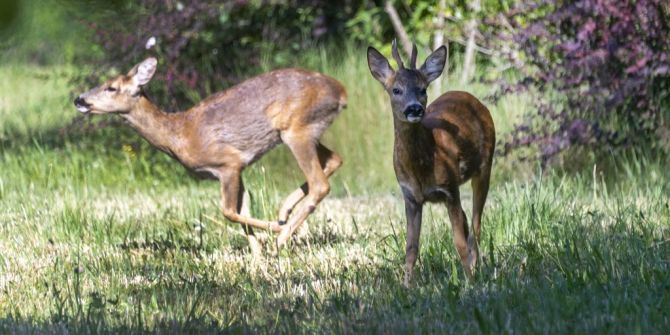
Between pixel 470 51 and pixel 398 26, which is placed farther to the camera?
pixel 398 26

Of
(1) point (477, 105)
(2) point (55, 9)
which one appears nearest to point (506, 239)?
(1) point (477, 105)

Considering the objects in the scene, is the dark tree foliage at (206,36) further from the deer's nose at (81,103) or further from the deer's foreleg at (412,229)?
the deer's foreleg at (412,229)

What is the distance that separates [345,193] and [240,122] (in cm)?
287

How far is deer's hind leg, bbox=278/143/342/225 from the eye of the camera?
28.4 ft

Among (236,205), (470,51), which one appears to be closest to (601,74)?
(236,205)

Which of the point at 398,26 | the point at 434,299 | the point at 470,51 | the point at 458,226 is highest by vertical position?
the point at 398,26

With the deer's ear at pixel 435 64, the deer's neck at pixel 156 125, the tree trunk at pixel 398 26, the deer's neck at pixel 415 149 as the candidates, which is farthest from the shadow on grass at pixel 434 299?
the tree trunk at pixel 398 26

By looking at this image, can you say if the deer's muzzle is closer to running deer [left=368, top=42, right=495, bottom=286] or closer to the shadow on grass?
the shadow on grass

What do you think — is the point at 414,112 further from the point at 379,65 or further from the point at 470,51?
the point at 470,51

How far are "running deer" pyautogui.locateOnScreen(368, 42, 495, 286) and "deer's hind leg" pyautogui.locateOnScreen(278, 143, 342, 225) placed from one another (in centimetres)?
218

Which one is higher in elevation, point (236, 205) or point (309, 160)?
point (309, 160)

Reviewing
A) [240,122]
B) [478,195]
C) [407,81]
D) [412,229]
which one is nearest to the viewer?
[407,81]

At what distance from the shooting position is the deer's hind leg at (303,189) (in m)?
8.65

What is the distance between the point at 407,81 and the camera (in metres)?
6.26
